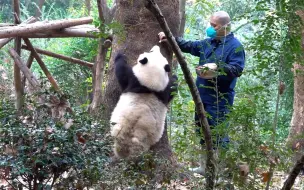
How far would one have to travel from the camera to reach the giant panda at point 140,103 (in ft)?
13.4

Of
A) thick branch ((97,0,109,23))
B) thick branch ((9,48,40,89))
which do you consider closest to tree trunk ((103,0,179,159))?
thick branch ((97,0,109,23))

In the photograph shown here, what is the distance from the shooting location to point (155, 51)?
4.21m

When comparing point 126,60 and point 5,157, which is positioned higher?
point 126,60

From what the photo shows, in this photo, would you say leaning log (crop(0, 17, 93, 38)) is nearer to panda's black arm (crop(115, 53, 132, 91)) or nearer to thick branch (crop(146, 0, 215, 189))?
panda's black arm (crop(115, 53, 132, 91))

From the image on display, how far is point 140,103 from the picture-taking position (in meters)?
4.14

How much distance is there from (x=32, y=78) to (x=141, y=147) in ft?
6.13

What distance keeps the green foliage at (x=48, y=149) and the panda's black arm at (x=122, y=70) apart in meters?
1.50

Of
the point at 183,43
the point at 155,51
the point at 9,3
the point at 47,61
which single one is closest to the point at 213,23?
the point at 183,43

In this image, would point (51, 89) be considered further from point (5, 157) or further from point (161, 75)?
point (161, 75)

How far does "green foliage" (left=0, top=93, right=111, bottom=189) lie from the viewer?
2387mm

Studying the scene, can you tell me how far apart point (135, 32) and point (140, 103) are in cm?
71

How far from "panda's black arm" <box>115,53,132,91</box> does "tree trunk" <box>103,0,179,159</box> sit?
0.39ft

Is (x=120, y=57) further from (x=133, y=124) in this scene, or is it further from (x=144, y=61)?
(x=133, y=124)

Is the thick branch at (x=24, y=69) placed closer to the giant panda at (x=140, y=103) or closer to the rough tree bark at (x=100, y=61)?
the rough tree bark at (x=100, y=61)
